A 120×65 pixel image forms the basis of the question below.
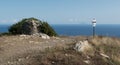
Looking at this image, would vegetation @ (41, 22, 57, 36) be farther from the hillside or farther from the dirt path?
the hillside

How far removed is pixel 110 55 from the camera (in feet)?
43.9

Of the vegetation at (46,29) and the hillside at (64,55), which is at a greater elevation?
the vegetation at (46,29)

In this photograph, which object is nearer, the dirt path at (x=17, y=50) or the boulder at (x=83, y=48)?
the dirt path at (x=17, y=50)

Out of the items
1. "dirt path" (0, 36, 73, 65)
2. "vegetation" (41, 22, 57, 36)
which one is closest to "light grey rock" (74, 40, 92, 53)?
"dirt path" (0, 36, 73, 65)

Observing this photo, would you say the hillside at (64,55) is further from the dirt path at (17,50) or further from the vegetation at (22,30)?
the vegetation at (22,30)

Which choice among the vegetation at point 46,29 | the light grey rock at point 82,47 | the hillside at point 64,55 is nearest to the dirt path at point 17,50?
the hillside at point 64,55

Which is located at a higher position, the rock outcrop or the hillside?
the rock outcrop

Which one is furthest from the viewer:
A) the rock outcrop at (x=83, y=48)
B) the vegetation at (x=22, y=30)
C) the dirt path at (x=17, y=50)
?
the vegetation at (x=22, y=30)

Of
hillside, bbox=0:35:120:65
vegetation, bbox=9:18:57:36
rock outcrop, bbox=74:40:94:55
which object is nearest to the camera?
hillside, bbox=0:35:120:65

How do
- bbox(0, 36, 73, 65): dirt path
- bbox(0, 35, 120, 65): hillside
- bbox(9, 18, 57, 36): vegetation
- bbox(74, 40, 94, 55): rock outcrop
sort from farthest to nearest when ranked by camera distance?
bbox(9, 18, 57, 36): vegetation, bbox(74, 40, 94, 55): rock outcrop, bbox(0, 36, 73, 65): dirt path, bbox(0, 35, 120, 65): hillside

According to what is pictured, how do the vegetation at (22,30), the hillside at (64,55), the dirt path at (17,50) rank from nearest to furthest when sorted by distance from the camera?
the hillside at (64,55), the dirt path at (17,50), the vegetation at (22,30)

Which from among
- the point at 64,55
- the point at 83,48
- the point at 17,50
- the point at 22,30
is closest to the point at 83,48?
the point at 83,48

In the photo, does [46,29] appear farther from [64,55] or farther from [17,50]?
[64,55]

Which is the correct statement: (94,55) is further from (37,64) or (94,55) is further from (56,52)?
(37,64)
